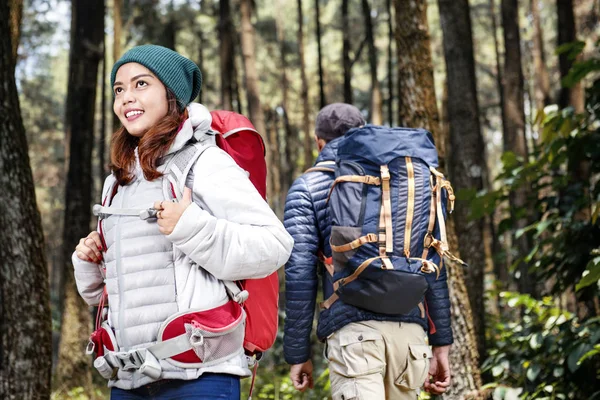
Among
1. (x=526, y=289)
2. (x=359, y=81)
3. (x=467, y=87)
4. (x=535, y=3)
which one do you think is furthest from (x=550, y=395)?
(x=359, y=81)

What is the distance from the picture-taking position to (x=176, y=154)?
2.52m

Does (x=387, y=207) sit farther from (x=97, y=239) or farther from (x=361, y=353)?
(x=97, y=239)

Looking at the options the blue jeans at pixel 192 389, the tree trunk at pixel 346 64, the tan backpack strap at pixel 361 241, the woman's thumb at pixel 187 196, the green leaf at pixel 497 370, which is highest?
the tree trunk at pixel 346 64

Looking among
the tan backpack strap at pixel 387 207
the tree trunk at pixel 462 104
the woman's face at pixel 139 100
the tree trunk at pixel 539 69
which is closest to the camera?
the woman's face at pixel 139 100

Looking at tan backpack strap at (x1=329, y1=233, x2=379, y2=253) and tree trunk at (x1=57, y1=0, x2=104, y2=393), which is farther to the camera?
tree trunk at (x1=57, y1=0, x2=104, y2=393)

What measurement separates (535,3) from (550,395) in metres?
15.1

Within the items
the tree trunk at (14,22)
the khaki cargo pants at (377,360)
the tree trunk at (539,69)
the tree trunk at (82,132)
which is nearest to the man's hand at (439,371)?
the khaki cargo pants at (377,360)

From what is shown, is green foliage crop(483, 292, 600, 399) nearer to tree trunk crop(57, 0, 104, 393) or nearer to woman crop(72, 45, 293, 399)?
woman crop(72, 45, 293, 399)

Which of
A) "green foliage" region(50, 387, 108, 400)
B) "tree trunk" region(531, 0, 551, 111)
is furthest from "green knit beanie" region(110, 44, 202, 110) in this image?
"tree trunk" region(531, 0, 551, 111)

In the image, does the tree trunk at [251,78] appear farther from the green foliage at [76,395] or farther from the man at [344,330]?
the man at [344,330]

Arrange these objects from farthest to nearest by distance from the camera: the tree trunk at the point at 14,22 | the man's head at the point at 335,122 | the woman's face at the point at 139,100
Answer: the tree trunk at the point at 14,22 → the man's head at the point at 335,122 → the woman's face at the point at 139,100

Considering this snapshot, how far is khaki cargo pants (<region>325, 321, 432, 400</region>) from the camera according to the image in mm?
3668

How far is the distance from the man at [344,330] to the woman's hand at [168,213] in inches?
63.9

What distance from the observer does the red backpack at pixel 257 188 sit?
258 cm
